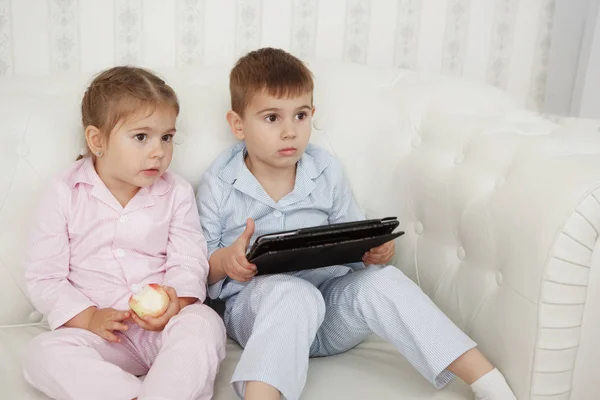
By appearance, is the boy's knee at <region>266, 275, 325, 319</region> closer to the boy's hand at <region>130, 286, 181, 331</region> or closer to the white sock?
the boy's hand at <region>130, 286, 181, 331</region>

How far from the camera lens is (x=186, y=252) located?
1422mm

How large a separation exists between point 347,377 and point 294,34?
1.01 meters

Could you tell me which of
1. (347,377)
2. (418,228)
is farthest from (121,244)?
(418,228)

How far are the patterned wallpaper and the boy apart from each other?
38 centimetres

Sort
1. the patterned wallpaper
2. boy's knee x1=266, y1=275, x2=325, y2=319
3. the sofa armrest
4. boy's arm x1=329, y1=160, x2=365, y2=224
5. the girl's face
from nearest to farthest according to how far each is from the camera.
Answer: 1. the sofa armrest
2. boy's knee x1=266, y1=275, x2=325, y2=319
3. the girl's face
4. boy's arm x1=329, y1=160, x2=365, y2=224
5. the patterned wallpaper

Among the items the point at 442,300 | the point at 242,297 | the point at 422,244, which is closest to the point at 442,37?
the point at 422,244

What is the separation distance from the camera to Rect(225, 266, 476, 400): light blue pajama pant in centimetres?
118

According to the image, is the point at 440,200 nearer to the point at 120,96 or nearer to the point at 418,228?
the point at 418,228

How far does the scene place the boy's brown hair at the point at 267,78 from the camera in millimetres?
1439

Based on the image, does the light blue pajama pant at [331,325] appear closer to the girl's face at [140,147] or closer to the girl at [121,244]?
the girl at [121,244]

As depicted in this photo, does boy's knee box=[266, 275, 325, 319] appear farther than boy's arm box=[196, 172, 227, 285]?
No

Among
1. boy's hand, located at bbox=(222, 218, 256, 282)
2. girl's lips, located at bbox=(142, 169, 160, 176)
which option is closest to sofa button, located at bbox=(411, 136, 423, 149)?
boy's hand, located at bbox=(222, 218, 256, 282)

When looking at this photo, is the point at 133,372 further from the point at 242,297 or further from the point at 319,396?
the point at 319,396

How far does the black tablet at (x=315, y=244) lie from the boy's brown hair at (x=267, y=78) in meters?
0.37
